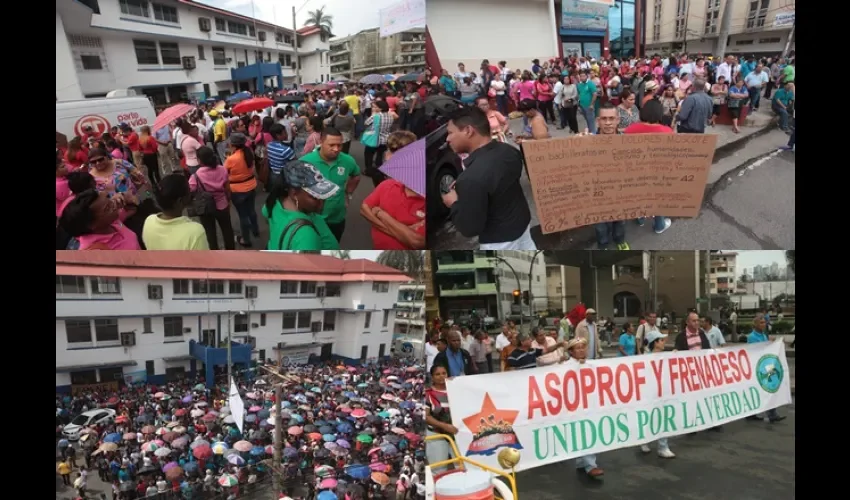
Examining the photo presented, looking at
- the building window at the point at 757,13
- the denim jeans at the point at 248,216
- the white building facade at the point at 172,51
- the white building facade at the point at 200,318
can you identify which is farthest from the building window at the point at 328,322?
the building window at the point at 757,13

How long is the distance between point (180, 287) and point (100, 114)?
3.57 ft

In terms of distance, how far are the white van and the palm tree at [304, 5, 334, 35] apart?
1039 mm

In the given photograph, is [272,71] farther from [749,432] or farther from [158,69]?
[749,432]

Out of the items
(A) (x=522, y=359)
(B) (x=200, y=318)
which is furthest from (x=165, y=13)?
(A) (x=522, y=359)

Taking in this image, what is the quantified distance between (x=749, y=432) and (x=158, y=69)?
497 cm

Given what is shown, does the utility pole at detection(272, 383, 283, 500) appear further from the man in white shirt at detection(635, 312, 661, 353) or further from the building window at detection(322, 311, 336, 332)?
the man in white shirt at detection(635, 312, 661, 353)

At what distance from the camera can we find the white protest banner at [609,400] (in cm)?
424

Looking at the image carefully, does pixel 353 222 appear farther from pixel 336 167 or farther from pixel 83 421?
pixel 83 421

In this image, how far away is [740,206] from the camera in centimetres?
402

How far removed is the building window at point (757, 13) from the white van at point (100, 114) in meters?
3.79

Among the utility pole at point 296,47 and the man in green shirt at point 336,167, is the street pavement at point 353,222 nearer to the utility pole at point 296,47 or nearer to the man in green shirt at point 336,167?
the man in green shirt at point 336,167
